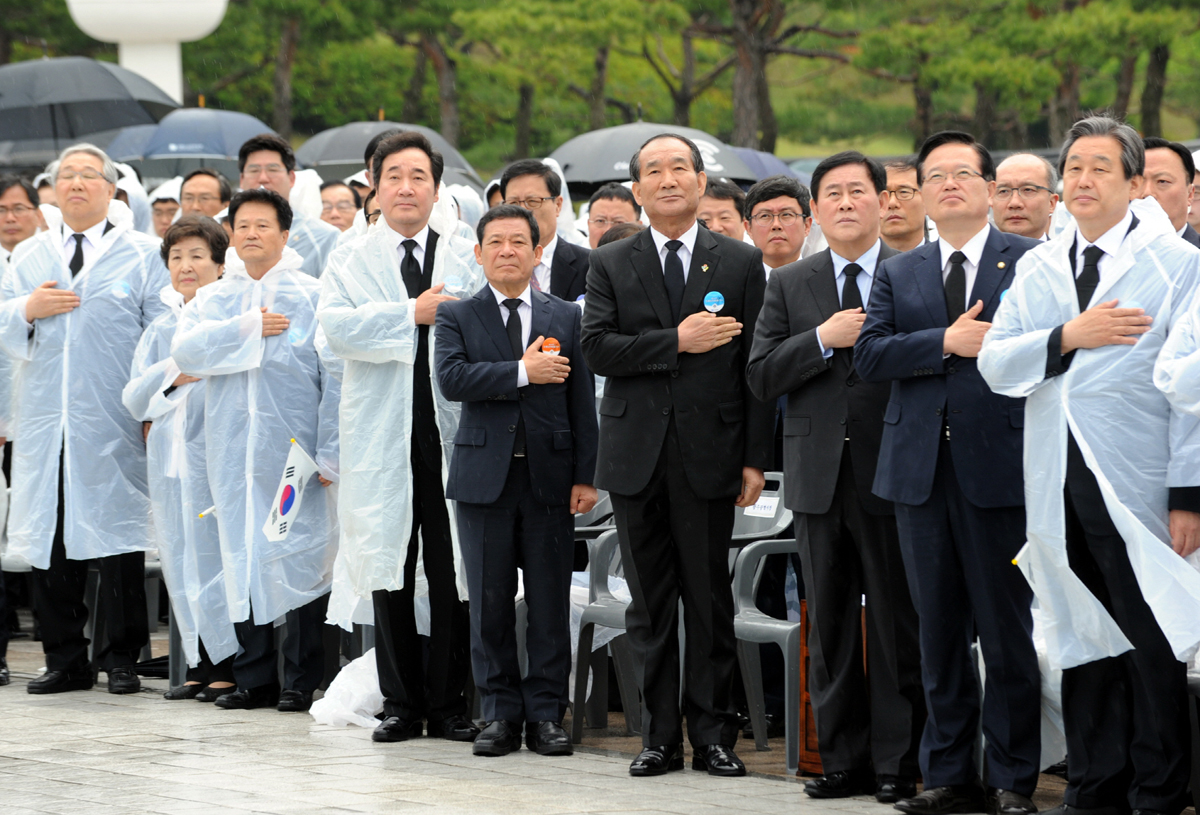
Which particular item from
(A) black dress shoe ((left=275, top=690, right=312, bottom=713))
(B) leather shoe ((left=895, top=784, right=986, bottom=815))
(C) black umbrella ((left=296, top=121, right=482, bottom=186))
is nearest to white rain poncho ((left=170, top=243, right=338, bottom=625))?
(A) black dress shoe ((left=275, top=690, right=312, bottom=713))

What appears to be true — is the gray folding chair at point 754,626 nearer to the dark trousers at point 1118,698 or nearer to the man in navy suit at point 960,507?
the man in navy suit at point 960,507

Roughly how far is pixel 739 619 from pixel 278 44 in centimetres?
2754

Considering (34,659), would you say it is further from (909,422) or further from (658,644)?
(909,422)

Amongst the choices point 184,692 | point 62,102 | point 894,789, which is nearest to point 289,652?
point 184,692

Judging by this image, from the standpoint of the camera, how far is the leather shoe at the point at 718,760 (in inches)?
203

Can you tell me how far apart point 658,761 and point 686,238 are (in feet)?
5.74

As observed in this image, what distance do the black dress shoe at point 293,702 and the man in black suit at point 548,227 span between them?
2.00 metres

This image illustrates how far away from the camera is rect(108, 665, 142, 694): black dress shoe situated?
711 centimetres

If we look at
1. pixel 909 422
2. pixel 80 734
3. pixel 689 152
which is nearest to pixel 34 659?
pixel 80 734

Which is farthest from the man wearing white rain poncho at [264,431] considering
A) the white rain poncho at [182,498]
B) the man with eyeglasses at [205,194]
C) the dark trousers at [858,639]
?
the dark trousers at [858,639]

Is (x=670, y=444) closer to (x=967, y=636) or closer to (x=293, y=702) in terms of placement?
(x=967, y=636)

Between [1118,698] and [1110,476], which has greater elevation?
[1110,476]

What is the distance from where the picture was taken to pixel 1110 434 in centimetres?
434

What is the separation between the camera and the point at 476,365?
5641 millimetres
